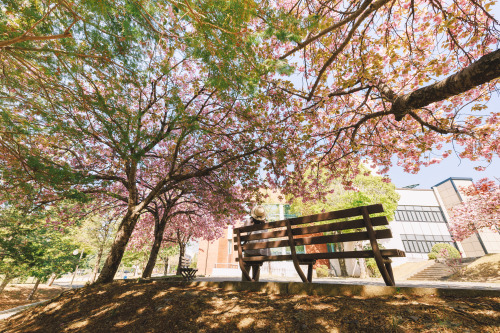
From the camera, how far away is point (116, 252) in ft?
22.5

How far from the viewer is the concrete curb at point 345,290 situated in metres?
2.94

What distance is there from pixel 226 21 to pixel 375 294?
17.0 feet

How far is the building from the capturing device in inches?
961

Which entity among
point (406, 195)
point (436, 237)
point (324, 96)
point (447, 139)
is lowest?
point (436, 237)

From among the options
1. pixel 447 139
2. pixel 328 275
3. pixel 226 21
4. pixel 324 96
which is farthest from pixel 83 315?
pixel 328 275

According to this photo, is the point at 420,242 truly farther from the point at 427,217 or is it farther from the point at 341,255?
the point at 341,255

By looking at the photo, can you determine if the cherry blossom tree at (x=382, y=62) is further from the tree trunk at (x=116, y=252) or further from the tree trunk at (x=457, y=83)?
the tree trunk at (x=116, y=252)

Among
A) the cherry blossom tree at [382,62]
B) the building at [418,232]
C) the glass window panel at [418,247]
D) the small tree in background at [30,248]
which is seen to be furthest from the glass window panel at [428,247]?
Result: the small tree in background at [30,248]

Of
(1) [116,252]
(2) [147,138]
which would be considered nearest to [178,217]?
(1) [116,252]

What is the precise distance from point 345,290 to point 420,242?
3000cm

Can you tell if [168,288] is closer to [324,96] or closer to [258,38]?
[258,38]

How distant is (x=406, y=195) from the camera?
27.8 meters

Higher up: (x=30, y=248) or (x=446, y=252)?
(x=30, y=248)

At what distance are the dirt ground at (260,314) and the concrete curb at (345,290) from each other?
0.12m
